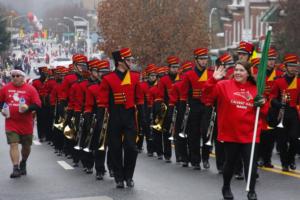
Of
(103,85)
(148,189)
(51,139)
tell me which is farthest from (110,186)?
(51,139)

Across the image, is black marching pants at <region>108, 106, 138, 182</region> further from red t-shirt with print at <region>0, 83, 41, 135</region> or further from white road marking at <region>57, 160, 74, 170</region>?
white road marking at <region>57, 160, 74, 170</region>

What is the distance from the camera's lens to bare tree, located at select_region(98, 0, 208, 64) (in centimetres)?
5353

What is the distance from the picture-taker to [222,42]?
255 feet

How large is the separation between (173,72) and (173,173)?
10.7 ft

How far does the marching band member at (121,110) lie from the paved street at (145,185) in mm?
380

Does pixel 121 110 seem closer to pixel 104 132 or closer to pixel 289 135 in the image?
pixel 104 132

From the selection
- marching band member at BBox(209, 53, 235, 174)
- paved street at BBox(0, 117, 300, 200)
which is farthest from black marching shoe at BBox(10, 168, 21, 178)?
marching band member at BBox(209, 53, 235, 174)

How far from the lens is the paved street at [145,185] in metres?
12.4

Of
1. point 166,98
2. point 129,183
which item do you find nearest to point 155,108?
point 166,98

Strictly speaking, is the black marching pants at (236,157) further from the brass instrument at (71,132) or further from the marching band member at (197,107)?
the brass instrument at (71,132)

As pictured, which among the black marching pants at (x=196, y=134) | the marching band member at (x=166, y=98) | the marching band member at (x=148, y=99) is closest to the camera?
the black marching pants at (x=196, y=134)

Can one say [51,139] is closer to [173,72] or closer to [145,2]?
[173,72]

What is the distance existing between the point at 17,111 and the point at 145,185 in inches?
103

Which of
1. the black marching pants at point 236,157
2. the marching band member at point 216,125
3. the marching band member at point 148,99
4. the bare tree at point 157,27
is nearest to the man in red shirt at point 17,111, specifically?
the marching band member at point 216,125
